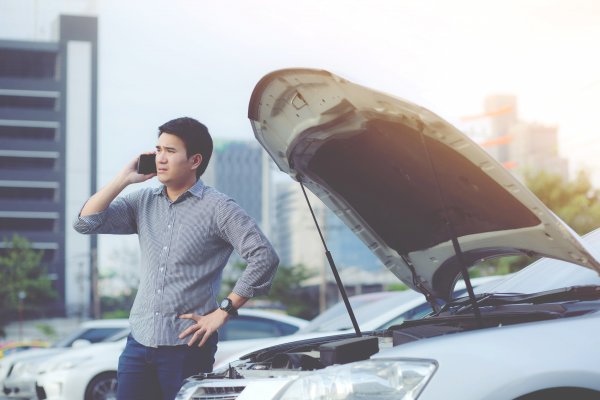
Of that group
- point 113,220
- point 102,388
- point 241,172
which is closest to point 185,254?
point 113,220

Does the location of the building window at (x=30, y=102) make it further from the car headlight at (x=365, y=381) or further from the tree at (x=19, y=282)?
the car headlight at (x=365, y=381)

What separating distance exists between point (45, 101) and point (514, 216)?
309 feet

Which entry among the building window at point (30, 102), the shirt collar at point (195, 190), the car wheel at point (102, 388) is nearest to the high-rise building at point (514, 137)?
the building window at point (30, 102)

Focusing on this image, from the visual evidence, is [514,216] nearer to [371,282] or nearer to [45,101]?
[45,101]

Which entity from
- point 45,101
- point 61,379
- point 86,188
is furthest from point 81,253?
point 61,379

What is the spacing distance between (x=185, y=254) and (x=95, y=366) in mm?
6251

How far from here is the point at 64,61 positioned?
92.4m

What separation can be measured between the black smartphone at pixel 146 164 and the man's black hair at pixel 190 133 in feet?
0.38

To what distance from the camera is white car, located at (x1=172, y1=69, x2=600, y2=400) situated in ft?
Answer: 8.13

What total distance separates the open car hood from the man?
35 centimetres

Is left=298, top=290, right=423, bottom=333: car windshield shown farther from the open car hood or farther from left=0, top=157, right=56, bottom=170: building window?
left=0, top=157, right=56, bottom=170: building window

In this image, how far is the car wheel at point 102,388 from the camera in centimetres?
913

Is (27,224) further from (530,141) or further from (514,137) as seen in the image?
(514,137)

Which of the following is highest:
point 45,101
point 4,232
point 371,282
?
point 45,101
